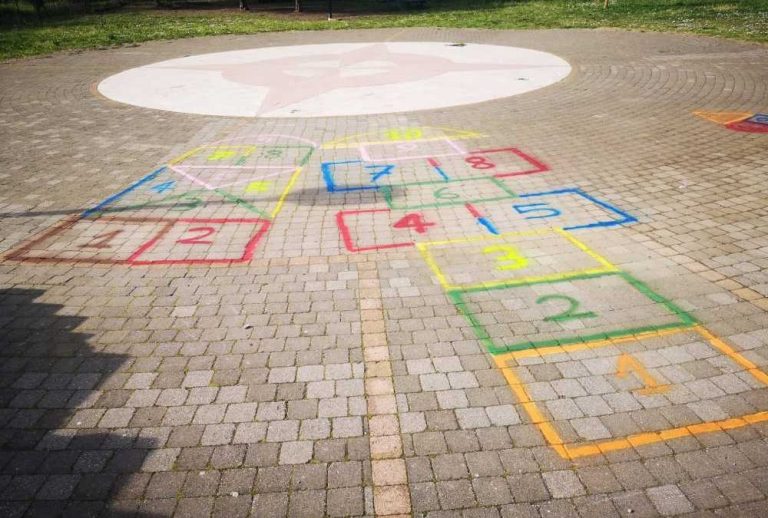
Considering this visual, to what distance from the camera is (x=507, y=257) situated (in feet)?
21.0

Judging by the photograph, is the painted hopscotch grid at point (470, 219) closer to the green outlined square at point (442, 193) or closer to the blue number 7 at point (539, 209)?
the blue number 7 at point (539, 209)

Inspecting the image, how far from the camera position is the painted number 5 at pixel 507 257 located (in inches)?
245

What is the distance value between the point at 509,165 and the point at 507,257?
3.39 meters

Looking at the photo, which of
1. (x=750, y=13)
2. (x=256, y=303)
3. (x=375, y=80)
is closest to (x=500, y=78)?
(x=375, y=80)

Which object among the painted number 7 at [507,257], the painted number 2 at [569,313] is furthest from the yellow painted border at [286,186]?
the painted number 2 at [569,313]

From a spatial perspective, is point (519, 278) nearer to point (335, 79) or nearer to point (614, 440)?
point (614, 440)

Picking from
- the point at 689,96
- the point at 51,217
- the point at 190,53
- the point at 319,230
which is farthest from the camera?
the point at 190,53

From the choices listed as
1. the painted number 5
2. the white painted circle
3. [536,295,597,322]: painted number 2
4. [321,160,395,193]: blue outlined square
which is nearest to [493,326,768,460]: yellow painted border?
[536,295,597,322]: painted number 2

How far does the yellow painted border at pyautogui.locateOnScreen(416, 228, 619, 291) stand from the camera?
5.88 metres

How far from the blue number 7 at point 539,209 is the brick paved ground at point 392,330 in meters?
0.07

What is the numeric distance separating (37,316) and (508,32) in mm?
23906

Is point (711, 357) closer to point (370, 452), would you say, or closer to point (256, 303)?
point (370, 452)

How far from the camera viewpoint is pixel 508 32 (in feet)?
77.5

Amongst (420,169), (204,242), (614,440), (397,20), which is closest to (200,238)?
(204,242)
